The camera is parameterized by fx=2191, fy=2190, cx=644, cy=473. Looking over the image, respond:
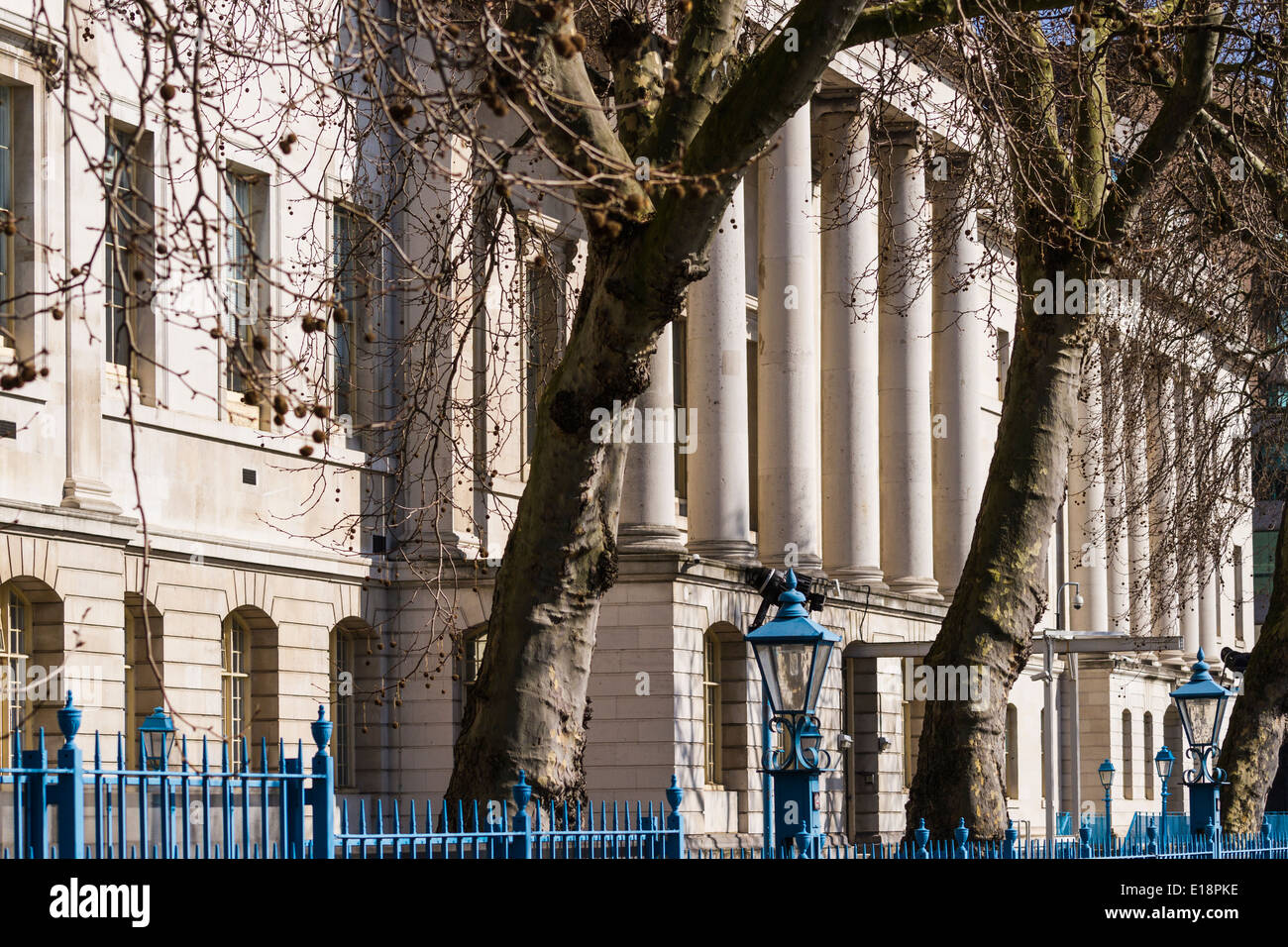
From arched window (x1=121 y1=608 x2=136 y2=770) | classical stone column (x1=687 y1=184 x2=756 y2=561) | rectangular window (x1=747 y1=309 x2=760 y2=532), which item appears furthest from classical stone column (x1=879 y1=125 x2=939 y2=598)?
arched window (x1=121 y1=608 x2=136 y2=770)

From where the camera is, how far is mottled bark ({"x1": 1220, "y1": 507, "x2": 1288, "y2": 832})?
27469mm

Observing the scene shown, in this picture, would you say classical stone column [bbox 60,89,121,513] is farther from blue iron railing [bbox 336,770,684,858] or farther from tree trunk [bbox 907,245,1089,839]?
blue iron railing [bbox 336,770,684,858]

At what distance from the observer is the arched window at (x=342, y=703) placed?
3506cm

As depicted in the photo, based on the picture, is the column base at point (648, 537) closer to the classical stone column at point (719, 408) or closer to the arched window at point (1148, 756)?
the classical stone column at point (719, 408)

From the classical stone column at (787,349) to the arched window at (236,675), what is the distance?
10688 mm

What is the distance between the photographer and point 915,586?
45.3 m

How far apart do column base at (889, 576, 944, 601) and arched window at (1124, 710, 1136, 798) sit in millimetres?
20534

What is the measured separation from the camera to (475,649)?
3684cm

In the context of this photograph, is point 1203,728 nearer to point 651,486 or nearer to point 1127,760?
point 651,486

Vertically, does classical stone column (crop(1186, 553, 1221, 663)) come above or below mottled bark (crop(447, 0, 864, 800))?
below

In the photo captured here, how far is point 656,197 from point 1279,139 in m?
12.3
